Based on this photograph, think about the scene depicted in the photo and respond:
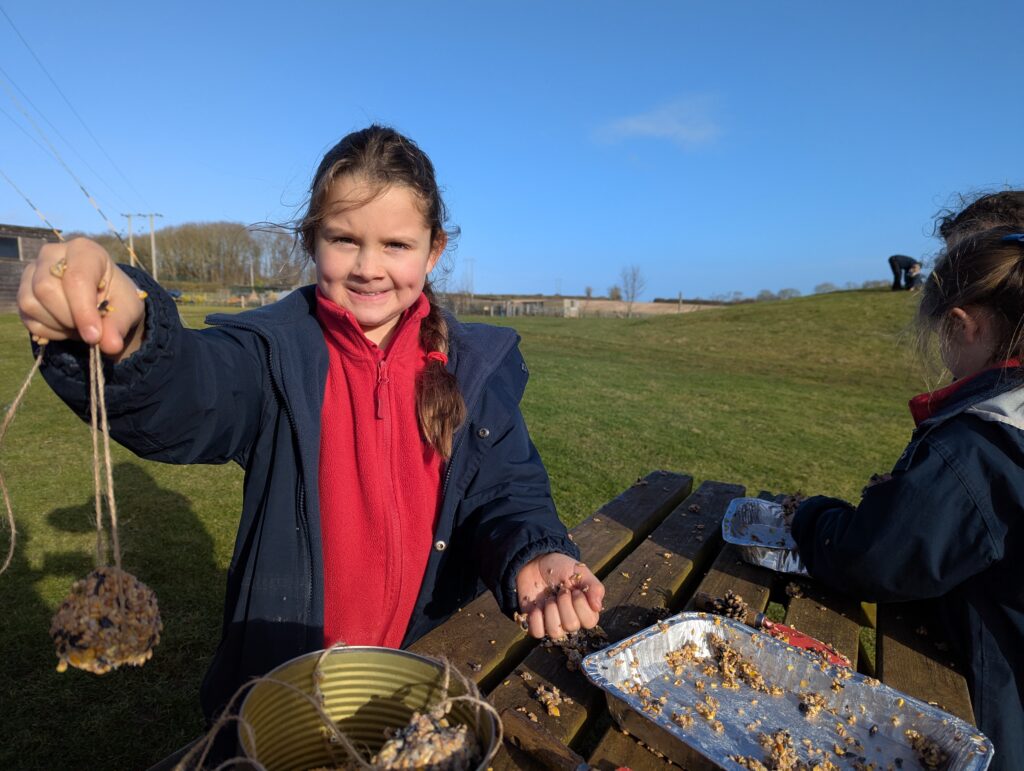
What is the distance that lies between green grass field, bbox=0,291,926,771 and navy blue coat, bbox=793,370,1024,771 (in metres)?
1.60

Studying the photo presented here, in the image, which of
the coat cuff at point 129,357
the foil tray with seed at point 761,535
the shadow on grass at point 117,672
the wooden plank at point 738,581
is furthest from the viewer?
the shadow on grass at point 117,672

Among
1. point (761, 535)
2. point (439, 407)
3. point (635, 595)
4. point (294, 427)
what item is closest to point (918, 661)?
point (761, 535)

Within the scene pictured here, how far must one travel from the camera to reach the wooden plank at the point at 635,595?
155 centimetres

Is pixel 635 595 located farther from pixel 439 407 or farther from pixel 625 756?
pixel 439 407

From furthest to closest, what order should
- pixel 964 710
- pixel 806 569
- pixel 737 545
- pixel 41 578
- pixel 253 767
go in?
pixel 41 578 → pixel 737 545 → pixel 806 569 → pixel 964 710 → pixel 253 767

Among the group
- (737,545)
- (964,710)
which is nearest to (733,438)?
(737,545)

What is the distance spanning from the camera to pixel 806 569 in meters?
2.35

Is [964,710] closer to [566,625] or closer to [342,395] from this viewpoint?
[566,625]

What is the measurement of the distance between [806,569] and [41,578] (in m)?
4.54

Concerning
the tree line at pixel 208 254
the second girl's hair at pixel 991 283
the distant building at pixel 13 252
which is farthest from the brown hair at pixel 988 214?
the tree line at pixel 208 254

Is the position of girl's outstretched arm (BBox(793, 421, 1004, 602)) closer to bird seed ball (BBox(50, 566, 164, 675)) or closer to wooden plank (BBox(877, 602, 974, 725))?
wooden plank (BBox(877, 602, 974, 725))

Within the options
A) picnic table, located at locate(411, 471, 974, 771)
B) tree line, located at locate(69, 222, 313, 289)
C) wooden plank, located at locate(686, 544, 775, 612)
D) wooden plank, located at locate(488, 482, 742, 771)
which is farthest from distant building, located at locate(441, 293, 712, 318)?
wooden plank, located at locate(686, 544, 775, 612)

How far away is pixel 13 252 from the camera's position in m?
29.0

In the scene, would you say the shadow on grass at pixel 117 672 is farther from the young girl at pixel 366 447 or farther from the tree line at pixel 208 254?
the tree line at pixel 208 254
